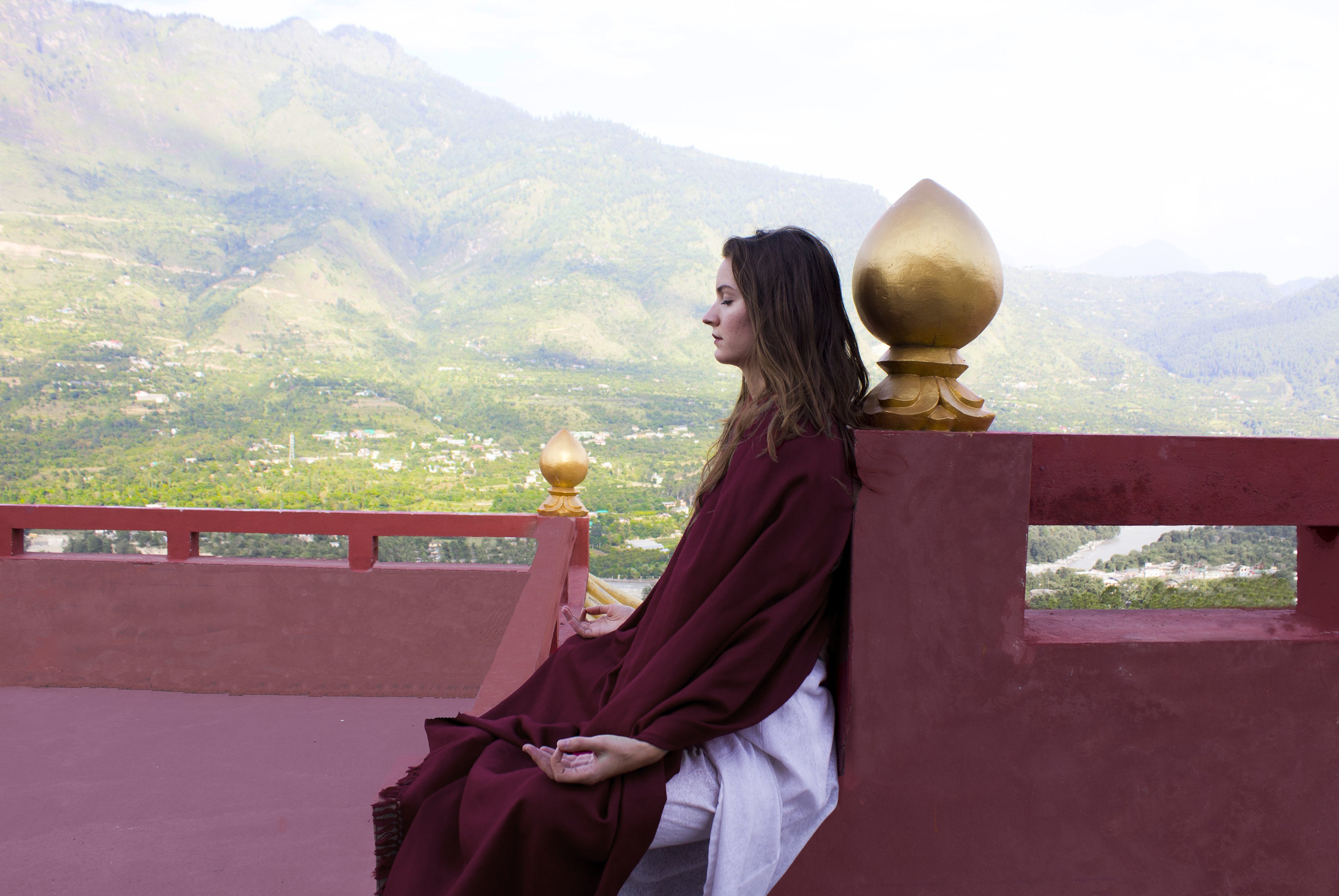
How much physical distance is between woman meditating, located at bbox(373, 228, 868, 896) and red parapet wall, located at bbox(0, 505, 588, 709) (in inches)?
99.0

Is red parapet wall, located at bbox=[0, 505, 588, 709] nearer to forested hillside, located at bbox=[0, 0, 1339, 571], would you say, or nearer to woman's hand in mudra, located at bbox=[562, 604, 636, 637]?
woman's hand in mudra, located at bbox=[562, 604, 636, 637]

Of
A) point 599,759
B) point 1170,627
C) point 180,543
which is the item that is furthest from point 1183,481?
point 180,543

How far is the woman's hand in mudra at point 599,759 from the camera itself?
1104mm

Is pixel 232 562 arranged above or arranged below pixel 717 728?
below

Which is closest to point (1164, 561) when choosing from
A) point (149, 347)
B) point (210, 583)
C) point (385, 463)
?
point (210, 583)

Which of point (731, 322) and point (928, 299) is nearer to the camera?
point (928, 299)

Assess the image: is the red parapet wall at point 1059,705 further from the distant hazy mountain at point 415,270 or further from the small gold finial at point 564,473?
the distant hazy mountain at point 415,270

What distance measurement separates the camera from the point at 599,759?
3.64 ft

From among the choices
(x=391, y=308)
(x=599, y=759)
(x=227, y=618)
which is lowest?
(x=227, y=618)

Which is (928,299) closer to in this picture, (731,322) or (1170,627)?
(731,322)

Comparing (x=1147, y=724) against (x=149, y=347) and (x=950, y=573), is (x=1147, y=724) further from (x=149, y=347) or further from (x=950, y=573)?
(x=149, y=347)

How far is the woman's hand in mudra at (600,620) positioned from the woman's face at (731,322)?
0.55m

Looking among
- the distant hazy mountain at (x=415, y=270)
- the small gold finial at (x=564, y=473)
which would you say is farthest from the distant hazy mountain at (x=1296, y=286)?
the small gold finial at (x=564, y=473)

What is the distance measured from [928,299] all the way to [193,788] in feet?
9.57
